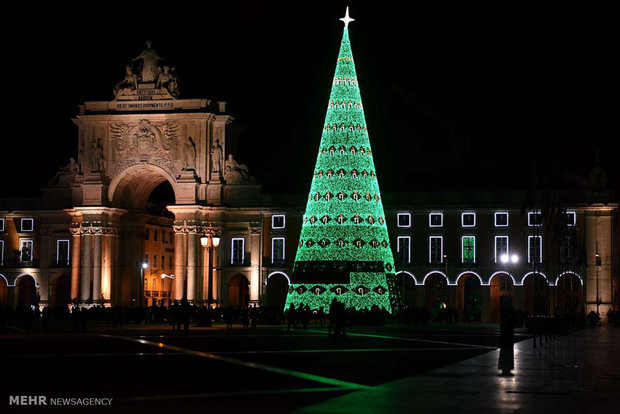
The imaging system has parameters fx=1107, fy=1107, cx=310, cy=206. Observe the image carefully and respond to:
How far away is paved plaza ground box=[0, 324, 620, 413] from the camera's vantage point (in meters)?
20.1

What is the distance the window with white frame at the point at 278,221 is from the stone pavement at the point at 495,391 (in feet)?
203

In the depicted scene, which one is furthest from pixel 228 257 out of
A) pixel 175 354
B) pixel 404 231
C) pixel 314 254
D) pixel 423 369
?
pixel 423 369

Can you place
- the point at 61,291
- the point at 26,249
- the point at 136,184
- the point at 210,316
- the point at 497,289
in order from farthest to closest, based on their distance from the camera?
the point at 61,291 → the point at 26,249 → the point at 136,184 → the point at 497,289 → the point at 210,316

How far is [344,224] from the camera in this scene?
2530 inches

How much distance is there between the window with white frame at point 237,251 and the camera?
3664 inches

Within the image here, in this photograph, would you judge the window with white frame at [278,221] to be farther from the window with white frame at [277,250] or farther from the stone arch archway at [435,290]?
the stone arch archway at [435,290]

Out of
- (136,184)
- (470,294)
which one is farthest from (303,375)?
(136,184)

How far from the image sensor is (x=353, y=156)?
211 ft

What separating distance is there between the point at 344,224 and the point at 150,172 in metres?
33.9

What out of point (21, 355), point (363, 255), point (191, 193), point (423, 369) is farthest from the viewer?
point (191, 193)

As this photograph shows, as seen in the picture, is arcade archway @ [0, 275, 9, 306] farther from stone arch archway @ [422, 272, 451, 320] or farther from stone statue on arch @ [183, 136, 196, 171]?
stone arch archway @ [422, 272, 451, 320]

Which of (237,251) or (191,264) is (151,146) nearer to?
(191,264)

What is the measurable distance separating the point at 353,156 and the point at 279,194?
98.2 ft

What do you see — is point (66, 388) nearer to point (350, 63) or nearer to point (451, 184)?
point (350, 63)
